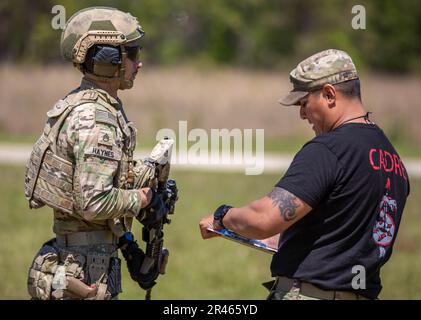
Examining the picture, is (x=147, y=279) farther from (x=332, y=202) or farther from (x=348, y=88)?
(x=348, y=88)

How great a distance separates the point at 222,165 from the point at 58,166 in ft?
42.5

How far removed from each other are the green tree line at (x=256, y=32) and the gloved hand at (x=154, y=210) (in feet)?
117

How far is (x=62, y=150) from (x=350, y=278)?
1659 mm

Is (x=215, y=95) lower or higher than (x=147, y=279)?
higher

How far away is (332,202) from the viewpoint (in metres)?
3.84

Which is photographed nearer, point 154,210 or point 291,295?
point 291,295

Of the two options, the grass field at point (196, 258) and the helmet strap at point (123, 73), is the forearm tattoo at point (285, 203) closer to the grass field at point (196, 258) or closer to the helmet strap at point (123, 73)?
the helmet strap at point (123, 73)

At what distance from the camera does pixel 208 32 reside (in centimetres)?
4641

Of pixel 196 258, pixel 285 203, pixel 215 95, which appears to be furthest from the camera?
pixel 215 95

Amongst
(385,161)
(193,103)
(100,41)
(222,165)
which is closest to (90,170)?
(100,41)

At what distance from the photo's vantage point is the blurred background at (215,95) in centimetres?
883

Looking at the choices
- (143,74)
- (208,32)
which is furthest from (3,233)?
(208,32)

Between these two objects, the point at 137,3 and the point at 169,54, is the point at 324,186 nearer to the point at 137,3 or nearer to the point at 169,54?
the point at 137,3
